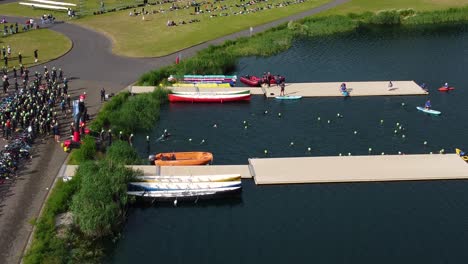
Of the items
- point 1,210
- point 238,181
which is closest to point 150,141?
point 238,181

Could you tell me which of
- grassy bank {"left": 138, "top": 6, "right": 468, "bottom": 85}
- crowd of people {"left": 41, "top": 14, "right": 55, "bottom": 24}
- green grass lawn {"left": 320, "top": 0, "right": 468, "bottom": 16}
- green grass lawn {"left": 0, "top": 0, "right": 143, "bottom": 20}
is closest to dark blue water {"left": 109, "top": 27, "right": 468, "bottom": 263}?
grassy bank {"left": 138, "top": 6, "right": 468, "bottom": 85}

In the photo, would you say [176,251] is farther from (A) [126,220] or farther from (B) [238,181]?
(B) [238,181]

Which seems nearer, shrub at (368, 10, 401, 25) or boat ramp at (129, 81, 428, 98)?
boat ramp at (129, 81, 428, 98)

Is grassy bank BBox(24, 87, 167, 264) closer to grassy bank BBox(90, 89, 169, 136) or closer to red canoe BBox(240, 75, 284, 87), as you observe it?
grassy bank BBox(90, 89, 169, 136)

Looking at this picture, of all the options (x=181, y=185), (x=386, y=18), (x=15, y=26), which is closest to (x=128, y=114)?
(x=181, y=185)

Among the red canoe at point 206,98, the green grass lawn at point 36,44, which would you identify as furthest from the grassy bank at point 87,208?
the green grass lawn at point 36,44
